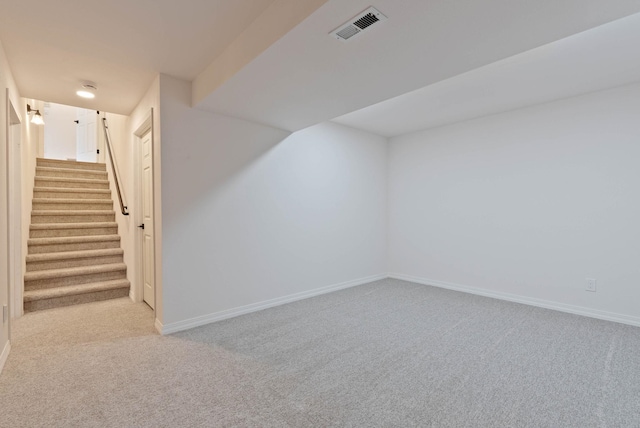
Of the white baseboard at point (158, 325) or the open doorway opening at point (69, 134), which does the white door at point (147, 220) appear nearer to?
the white baseboard at point (158, 325)

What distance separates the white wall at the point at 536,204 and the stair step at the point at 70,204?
489 centimetres

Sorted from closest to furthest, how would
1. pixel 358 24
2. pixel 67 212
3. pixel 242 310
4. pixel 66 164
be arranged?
pixel 358 24 < pixel 242 310 < pixel 67 212 < pixel 66 164

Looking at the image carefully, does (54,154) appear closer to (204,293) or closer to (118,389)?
(204,293)

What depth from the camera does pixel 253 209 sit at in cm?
342

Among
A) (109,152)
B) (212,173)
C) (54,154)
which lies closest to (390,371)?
(212,173)

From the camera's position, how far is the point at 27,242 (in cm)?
381

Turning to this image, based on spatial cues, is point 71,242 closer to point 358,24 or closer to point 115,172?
point 115,172

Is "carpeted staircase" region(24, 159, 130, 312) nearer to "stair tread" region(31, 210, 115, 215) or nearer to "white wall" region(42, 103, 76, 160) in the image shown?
"stair tread" region(31, 210, 115, 215)

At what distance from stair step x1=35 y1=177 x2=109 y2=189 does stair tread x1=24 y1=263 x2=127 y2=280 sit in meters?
1.72

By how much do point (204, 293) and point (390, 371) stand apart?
191 centimetres

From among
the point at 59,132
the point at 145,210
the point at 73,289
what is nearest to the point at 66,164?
the point at 73,289

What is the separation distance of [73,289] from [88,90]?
230 centimetres

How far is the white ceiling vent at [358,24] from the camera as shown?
1.55 m

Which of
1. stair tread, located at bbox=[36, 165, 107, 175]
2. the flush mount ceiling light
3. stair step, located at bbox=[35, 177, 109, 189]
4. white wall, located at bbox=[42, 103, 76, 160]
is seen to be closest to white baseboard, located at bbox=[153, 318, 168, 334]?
the flush mount ceiling light
